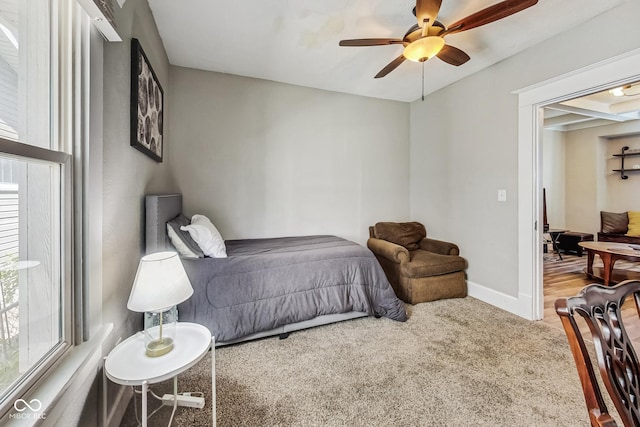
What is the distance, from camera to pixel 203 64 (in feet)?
9.52

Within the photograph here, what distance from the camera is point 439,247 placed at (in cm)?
338

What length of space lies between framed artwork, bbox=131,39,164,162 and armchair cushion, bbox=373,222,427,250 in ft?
8.80

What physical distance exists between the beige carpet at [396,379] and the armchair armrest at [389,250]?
72 centimetres

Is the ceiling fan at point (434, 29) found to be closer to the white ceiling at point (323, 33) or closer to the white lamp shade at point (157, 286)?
the white ceiling at point (323, 33)

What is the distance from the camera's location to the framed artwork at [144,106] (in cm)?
166

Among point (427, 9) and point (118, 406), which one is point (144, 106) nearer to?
point (118, 406)

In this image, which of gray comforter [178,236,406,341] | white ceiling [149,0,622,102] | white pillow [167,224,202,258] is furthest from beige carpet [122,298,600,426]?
white ceiling [149,0,622,102]

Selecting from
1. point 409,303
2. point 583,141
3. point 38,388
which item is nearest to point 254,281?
point 38,388

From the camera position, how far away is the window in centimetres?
79

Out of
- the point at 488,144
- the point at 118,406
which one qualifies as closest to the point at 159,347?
the point at 118,406

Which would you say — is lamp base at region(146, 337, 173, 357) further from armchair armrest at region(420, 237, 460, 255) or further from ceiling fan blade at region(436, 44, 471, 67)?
armchair armrest at region(420, 237, 460, 255)

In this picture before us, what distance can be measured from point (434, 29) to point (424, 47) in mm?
124

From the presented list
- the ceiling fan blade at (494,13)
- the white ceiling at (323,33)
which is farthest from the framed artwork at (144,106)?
the ceiling fan blade at (494,13)

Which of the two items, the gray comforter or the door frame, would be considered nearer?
the gray comforter
